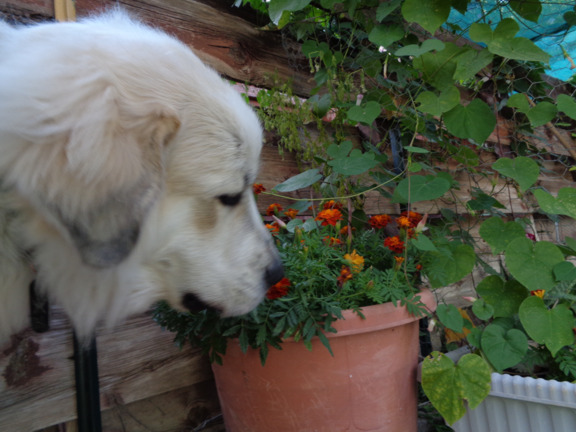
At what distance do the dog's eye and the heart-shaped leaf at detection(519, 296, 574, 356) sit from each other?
960mm

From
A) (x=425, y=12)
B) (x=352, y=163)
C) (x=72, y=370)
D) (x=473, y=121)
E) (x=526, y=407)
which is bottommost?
(x=526, y=407)

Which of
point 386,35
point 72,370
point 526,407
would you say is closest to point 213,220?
point 72,370

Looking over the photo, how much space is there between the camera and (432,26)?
1209 millimetres

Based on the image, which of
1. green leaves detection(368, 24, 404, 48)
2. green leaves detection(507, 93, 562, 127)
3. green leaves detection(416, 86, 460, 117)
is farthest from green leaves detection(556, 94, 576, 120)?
green leaves detection(368, 24, 404, 48)

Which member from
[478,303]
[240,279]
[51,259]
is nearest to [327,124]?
[478,303]

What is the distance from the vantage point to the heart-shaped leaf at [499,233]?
55.8 inches

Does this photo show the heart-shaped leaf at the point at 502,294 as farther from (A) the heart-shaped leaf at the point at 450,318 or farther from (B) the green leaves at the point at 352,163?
(B) the green leaves at the point at 352,163

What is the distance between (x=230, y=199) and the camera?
97 centimetres

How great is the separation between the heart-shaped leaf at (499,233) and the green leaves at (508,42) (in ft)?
1.78

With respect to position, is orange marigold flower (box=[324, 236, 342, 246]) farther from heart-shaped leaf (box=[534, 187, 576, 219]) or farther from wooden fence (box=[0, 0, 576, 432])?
heart-shaped leaf (box=[534, 187, 576, 219])

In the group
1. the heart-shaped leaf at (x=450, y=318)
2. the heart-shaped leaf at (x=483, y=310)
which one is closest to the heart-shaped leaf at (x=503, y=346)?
the heart-shaped leaf at (x=483, y=310)

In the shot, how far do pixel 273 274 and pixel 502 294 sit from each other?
0.91 meters

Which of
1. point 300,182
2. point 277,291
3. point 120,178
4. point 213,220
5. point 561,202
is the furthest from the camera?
point 300,182

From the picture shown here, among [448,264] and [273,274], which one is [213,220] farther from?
[448,264]
